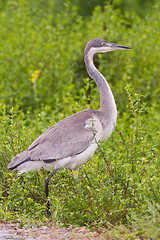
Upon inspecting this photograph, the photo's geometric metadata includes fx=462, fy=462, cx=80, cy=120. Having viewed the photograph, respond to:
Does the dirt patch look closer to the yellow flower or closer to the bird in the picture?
the bird

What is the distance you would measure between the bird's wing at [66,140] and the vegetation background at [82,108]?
24 cm

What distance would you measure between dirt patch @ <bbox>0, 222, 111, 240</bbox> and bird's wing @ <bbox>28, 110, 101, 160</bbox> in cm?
83

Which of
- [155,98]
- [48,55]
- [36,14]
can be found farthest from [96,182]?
[36,14]

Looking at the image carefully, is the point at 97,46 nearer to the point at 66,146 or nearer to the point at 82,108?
the point at 82,108

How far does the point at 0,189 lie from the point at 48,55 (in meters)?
4.45

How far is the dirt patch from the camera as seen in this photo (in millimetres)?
4027

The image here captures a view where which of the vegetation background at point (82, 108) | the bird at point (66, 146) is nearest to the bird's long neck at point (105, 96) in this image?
the bird at point (66, 146)

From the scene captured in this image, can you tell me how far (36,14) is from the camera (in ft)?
42.2

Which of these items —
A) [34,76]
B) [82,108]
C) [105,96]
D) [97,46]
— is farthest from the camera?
[34,76]

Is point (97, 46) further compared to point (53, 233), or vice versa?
point (97, 46)

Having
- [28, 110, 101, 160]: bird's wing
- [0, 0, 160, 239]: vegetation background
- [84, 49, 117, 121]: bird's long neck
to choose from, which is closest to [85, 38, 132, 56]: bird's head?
[84, 49, 117, 121]: bird's long neck

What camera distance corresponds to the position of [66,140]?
5070 mm

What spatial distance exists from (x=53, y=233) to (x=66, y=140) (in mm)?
1209

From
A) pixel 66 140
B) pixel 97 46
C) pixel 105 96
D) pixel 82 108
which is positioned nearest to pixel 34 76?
pixel 82 108
